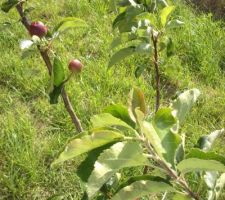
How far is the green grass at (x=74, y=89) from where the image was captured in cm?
245

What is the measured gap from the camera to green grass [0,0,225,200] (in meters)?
2.45

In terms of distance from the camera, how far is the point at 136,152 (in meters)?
0.75

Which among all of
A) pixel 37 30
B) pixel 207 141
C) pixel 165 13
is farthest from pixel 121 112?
pixel 165 13

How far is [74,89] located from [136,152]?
2230mm

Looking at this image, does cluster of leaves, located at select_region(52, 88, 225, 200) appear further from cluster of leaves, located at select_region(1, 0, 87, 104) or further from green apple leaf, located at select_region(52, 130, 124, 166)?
cluster of leaves, located at select_region(1, 0, 87, 104)

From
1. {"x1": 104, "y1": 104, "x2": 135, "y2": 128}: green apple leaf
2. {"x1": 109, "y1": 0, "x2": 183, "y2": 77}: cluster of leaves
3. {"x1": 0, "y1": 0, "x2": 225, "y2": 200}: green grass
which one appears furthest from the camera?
{"x1": 0, "y1": 0, "x2": 225, "y2": 200}: green grass

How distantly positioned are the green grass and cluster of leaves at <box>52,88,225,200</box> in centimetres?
146

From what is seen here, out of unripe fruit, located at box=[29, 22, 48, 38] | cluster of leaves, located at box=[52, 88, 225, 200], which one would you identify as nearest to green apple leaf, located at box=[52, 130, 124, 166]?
cluster of leaves, located at box=[52, 88, 225, 200]

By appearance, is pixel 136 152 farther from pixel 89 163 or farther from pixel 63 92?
pixel 63 92

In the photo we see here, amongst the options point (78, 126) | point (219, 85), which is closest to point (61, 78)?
point (78, 126)

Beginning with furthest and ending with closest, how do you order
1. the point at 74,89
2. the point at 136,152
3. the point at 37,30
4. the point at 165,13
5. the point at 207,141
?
the point at 74,89 → the point at 165,13 → the point at 37,30 → the point at 207,141 → the point at 136,152

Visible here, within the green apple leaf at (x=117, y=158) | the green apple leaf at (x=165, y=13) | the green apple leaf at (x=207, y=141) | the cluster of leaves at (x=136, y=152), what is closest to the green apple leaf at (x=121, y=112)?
the cluster of leaves at (x=136, y=152)

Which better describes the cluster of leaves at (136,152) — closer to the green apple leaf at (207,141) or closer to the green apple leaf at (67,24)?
the green apple leaf at (207,141)

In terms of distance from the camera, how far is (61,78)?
1139mm
